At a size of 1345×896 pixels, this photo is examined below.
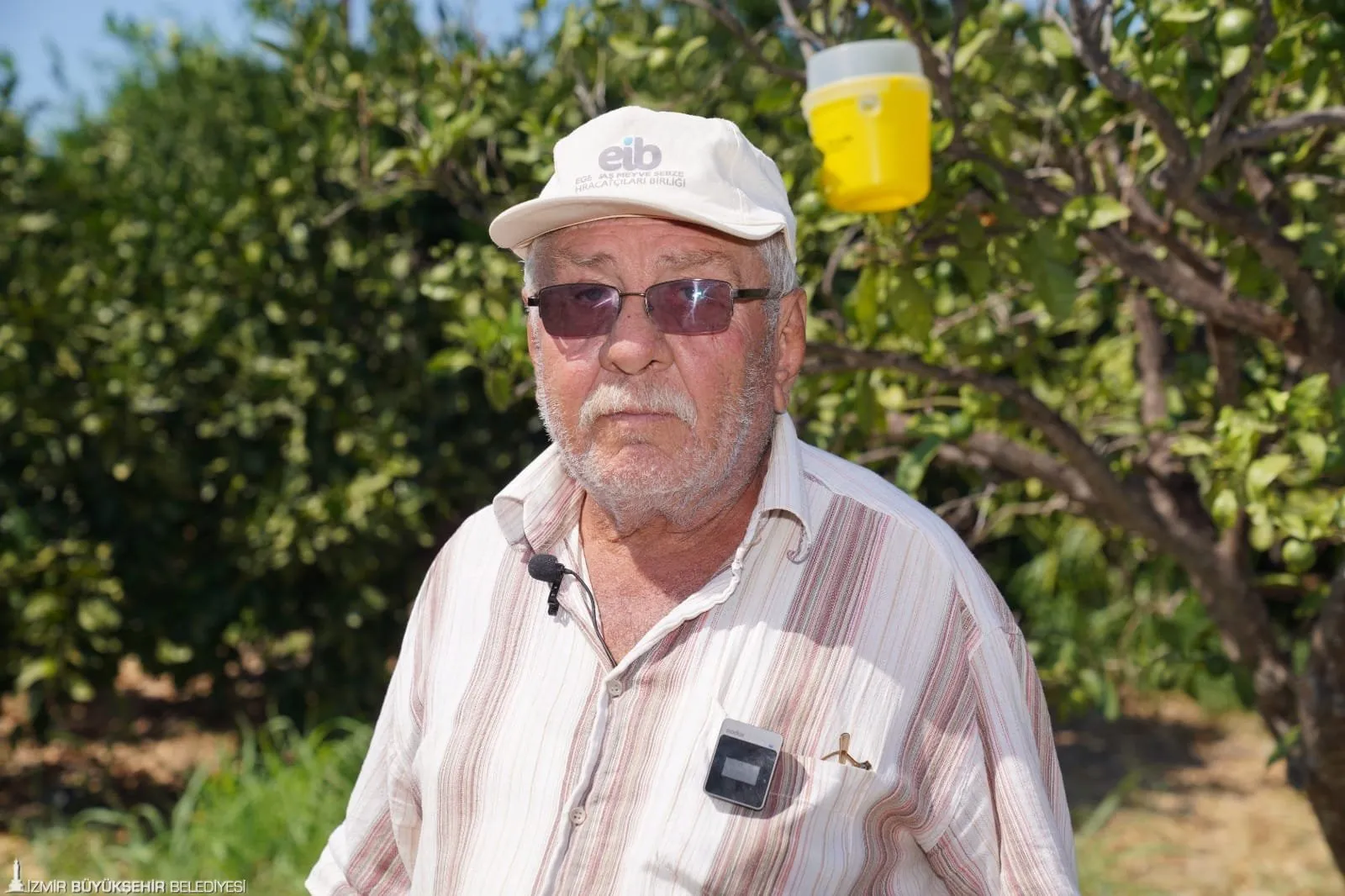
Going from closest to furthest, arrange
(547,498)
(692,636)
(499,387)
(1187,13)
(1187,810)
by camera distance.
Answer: (692,636), (547,498), (1187,13), (499,387), (1187,810)

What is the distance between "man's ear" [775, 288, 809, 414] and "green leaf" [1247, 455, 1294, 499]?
988mm

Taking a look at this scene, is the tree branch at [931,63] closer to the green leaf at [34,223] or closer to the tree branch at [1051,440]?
the tree branch at [1051,440]

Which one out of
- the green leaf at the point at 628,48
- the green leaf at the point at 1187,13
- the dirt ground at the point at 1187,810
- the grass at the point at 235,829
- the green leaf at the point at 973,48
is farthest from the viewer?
the dirt ground at the point at 1187,810

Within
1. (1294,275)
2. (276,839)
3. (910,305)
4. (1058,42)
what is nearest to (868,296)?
(910,305)

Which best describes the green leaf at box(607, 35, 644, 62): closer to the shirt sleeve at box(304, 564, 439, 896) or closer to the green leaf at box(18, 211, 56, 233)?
the shirt sleeve at box(304, 564, 439, 896)

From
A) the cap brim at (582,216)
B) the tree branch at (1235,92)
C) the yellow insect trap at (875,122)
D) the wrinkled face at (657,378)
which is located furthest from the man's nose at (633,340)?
the tree branch at (1235,92)

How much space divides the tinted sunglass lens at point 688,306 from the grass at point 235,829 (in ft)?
9.79

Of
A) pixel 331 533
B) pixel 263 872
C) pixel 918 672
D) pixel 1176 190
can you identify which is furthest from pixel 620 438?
pixel 331 533

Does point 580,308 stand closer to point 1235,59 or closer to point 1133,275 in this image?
point 1235,59

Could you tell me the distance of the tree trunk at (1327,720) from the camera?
2.79m

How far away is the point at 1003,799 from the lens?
1.65 m

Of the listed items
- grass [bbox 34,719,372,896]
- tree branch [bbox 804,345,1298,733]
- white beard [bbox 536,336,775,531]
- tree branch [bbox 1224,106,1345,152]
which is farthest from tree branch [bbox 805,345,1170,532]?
grass [bbox 34,719,372,896]

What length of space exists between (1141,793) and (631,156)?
15.7ft

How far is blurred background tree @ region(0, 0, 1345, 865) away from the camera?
8.84 feet
